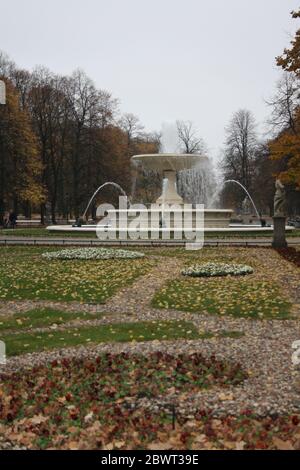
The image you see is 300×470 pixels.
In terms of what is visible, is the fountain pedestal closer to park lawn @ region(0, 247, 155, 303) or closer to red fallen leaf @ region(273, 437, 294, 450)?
park lawn @ region(0, 247, 155, 303)

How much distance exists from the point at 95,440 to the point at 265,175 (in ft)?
159

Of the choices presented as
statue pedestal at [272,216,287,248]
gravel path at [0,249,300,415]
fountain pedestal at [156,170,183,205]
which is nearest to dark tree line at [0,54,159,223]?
fountain pedestal at [156,170,183,205]

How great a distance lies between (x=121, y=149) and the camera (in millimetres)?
57188

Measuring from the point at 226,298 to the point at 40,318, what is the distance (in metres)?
4.01

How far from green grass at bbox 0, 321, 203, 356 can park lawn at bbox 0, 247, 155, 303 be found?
2806 millimetres

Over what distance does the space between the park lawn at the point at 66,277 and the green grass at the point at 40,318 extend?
1386mm

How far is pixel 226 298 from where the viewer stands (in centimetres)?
1225

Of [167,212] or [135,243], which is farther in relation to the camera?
[167,212]

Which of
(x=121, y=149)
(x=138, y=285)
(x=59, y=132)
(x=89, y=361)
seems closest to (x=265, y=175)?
(x=121, y=149)

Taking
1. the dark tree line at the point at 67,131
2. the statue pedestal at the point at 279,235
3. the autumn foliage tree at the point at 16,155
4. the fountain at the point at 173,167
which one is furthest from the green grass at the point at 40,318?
the dark tree line at the point at 67,131

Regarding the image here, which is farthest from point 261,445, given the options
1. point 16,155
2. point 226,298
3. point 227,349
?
point 16,155

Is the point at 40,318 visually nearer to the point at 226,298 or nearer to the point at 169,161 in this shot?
the point at 226,298
